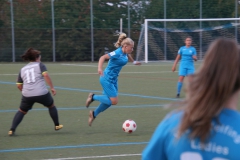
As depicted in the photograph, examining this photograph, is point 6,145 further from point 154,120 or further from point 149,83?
point 149,83

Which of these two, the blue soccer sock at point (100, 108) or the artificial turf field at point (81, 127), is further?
the blue soccer sock at point (100, 108)

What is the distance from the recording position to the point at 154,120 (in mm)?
10000

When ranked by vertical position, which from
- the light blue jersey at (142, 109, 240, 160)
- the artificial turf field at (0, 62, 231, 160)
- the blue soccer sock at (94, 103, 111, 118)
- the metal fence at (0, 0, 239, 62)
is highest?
the metal fence at (0, 0, 239, 62)

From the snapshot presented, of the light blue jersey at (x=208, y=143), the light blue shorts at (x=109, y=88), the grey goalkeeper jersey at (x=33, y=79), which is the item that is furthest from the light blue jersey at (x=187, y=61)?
the light blue jersey at (x=208, y=143)

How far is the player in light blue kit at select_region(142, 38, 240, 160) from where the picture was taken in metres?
1.99

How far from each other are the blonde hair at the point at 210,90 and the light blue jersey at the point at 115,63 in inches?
282

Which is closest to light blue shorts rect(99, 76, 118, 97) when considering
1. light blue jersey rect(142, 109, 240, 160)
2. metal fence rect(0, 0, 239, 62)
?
light blue jersey rect(142, 109, 240, 160)

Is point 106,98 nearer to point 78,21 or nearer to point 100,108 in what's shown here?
point 100,108

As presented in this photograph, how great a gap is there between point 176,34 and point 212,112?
30122mm

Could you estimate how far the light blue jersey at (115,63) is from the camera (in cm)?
921

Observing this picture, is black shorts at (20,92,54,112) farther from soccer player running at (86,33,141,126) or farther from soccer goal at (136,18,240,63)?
soccer goal at (136,18,240,63)

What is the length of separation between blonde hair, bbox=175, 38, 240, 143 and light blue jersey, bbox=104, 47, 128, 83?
7.16 m

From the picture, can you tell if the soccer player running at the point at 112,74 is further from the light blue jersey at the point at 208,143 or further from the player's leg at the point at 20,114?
the light blue jersey at the point at 208,143

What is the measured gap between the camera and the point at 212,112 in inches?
78.7
